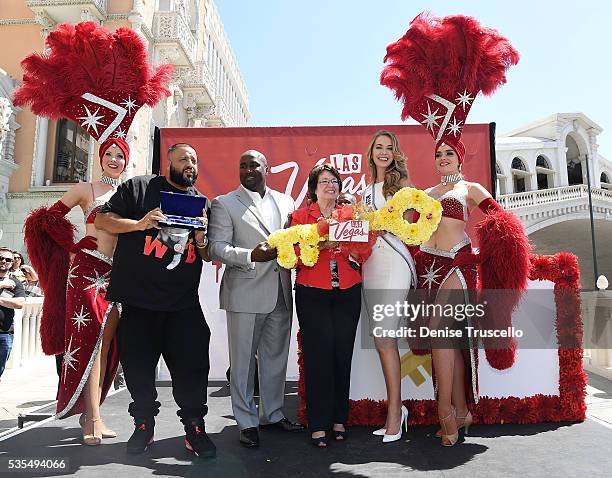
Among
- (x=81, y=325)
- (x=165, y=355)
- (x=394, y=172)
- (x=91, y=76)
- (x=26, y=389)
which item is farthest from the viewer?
(x=26, y=389)

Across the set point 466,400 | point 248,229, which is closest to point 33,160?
point 248,229

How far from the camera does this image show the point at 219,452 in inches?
96.3

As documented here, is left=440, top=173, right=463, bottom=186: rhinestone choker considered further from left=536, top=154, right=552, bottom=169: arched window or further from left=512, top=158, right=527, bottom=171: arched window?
left=536, top=154, right=552, bottom=169: arched window

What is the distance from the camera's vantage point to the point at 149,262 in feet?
7.82

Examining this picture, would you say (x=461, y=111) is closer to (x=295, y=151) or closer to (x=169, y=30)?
Result: (x=295, y=151)

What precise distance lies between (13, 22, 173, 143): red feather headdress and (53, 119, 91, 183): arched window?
1031 cm

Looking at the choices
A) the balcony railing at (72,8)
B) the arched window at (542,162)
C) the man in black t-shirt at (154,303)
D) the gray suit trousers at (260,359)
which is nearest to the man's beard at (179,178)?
the man in black t-shirt at (154,303)

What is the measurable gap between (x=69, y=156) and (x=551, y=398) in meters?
13.2


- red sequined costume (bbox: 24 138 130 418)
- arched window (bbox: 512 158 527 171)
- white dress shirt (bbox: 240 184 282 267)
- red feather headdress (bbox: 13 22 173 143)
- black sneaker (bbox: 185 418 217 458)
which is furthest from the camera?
arched window (bbox: 512 158 527 171)

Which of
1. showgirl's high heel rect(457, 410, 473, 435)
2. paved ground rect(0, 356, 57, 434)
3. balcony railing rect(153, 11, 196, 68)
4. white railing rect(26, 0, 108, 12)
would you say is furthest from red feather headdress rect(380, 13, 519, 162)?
balcony railing rect(153, 11, 196, 68)

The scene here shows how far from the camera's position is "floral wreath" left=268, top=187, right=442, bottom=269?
2479 mm

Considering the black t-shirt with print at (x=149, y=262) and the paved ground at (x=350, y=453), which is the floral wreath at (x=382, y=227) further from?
the paved ground at (x=350, y=453)

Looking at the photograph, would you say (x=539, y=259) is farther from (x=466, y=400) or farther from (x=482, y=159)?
(x=482, y=159)

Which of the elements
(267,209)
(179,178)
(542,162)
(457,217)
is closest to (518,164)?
(542,162)
